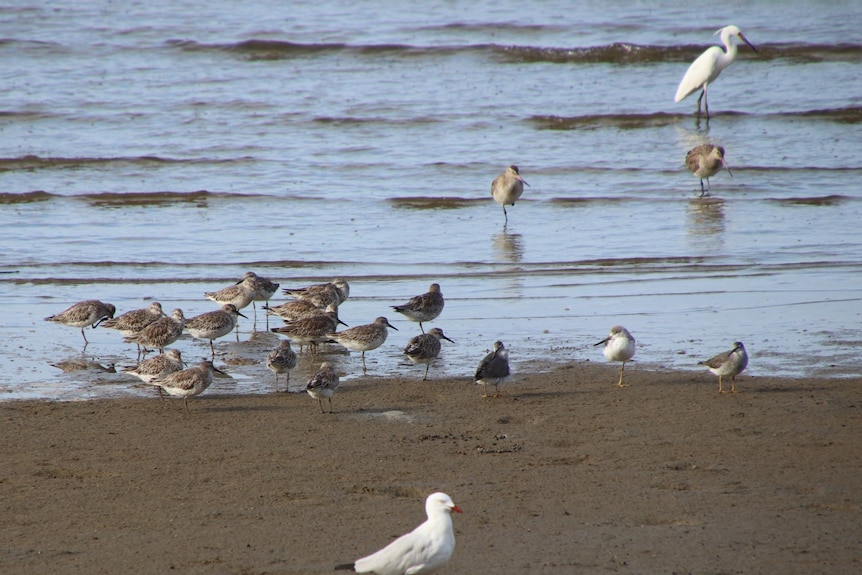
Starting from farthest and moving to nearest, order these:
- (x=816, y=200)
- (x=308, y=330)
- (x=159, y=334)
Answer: (x=816, y=200) < (x=308, y=330) < (x=159, y=334)

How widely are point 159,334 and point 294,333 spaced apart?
4.17 feet

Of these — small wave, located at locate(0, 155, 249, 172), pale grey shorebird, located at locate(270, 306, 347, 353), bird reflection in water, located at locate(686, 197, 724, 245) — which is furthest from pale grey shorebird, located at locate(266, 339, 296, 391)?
small wave, located at locate(0, 155, 249, 172)

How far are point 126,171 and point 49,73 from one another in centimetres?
987

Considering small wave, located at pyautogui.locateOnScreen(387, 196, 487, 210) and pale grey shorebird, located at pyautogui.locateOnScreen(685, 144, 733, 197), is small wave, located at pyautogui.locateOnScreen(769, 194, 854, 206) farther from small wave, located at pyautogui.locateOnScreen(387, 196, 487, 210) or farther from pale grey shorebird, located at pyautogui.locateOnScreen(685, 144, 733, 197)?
small wave, located at pyautogui.locateOnScreen(387, 196, 487, 210)

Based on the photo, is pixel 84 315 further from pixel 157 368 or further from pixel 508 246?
pixel 508 246

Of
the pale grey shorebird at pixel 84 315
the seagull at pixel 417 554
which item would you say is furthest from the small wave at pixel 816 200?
the seagull at pixel 417 554

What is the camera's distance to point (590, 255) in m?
14.3

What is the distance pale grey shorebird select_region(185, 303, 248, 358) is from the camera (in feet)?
34.7

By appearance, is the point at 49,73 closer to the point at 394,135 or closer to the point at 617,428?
the point at 394,135

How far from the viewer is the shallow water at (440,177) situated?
11148 millimetres

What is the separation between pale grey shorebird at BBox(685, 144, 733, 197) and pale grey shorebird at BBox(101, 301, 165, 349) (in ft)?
34.5

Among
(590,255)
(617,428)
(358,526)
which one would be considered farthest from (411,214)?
(358,526)

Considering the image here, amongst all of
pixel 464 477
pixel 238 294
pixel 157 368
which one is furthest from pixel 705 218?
pixel 464 477

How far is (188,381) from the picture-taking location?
8773mm
